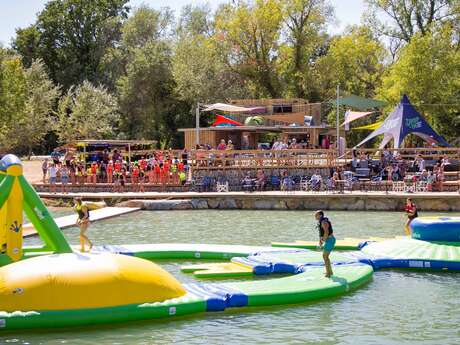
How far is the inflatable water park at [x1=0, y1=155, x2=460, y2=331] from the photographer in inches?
525

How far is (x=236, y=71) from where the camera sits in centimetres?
5738

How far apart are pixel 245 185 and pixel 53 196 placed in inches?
320

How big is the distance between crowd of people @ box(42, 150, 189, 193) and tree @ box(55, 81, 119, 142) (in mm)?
22231

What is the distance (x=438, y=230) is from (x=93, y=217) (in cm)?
1318

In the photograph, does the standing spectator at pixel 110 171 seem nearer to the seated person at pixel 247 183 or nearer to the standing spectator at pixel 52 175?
the standing spectator at pixel 52 175

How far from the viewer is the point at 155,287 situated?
14117 mm

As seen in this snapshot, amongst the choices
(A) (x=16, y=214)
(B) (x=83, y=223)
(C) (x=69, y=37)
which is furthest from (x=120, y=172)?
(C) (x=69, y=37)

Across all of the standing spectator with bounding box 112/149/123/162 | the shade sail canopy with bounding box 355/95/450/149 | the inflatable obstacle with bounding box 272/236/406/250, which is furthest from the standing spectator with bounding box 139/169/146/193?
the inflatable obstacle with bounding box 272/236/406/250

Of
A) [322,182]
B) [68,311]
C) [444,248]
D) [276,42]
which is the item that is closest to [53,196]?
[322,182]

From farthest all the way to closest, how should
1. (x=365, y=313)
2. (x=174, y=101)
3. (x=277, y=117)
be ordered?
(x=174, y=101) → (x=277, y=117) → (x=365, y=313)

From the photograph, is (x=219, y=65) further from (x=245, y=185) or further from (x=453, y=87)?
(x=245, y=185)

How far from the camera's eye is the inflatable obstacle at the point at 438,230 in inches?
810

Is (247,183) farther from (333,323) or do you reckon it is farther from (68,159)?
(333,323)

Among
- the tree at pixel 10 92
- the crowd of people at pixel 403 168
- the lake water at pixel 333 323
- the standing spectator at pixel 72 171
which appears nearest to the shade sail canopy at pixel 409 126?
the crowd of people at pixel 403 168
